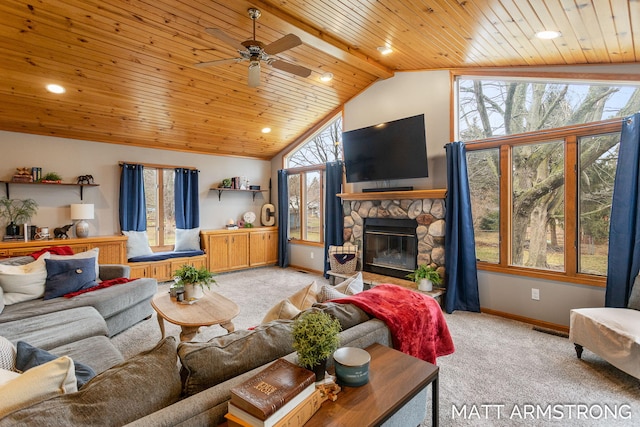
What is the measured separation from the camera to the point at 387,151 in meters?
4.54

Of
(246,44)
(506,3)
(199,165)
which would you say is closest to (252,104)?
(199,165)


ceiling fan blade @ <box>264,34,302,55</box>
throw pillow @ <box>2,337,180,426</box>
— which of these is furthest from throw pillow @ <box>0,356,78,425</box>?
ceiling fan blade @ <box>264,34,302,55</box>

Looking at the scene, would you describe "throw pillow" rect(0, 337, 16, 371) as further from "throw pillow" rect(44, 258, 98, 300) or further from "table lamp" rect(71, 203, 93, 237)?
"table lamp" rect(71, 203, 93, 237)

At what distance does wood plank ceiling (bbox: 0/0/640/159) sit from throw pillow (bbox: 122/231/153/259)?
5.34 ft

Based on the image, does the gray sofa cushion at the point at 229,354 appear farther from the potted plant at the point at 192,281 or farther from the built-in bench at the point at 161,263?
the built-in bench at the point at 161,263

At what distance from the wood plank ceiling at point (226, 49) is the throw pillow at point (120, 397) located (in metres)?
3.09

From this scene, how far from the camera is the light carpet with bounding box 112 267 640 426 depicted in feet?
6.79

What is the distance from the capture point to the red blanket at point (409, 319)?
5.90 ft

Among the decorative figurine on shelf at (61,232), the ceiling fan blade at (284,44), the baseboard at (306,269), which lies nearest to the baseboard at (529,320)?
the baseboard at (306,269)

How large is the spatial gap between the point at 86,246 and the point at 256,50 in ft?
13.4

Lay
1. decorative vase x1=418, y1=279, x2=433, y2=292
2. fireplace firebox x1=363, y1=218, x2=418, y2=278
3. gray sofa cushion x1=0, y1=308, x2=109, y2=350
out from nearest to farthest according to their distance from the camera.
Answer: gray sofa cushion x1=0, y1=308, x2=109, y2=350 → decorative vase x1=418, y1=279, x2=433, y2=292 → fireplace firebox x1=363, y1=218, x2=418, y2=278

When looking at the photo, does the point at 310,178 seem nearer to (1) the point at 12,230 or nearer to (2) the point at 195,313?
(2) the point at 195,313

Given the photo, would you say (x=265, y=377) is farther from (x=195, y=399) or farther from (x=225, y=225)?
(x=225, y=225)

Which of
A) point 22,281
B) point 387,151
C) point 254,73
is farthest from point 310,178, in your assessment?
point 22,281
